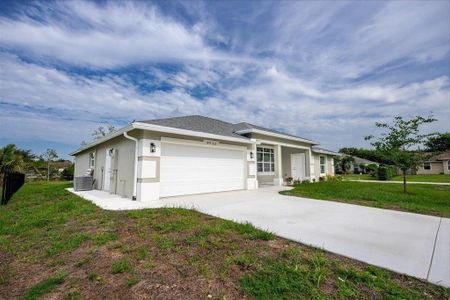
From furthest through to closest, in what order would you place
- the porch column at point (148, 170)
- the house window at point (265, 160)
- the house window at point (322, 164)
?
the house window at point (322, 164) → the house window at point (265, 160) → the porch column at point (148, 170)

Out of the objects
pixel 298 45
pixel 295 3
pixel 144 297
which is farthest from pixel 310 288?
pixel 298 45

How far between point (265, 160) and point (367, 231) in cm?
1137

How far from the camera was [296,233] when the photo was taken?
4.20 meters

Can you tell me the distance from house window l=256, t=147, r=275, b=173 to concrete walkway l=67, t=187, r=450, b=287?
8355 millimetres

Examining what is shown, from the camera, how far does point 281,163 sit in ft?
59.3

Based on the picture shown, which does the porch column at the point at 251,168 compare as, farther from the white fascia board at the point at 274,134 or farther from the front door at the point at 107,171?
the front door at the point at 107,171

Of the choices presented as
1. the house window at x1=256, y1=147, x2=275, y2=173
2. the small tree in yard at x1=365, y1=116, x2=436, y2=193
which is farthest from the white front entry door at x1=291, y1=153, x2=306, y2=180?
the small tree in yard at x1=365, y1=116, x2=436, y2=193

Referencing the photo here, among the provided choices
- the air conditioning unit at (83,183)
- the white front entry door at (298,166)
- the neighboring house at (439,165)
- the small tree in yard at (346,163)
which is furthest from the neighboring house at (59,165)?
the neighboring house at (439,165)

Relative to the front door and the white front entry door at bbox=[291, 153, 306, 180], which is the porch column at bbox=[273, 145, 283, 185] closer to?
the white front entry door at bbox=[291, 153, 306, 180]

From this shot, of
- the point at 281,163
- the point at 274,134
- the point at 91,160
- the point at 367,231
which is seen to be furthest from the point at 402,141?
the point at 91,160

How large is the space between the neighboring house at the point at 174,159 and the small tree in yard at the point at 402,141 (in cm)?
575

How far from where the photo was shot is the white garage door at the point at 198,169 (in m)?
8.78

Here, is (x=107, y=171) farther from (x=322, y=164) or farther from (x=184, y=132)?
(x=322, y=164)

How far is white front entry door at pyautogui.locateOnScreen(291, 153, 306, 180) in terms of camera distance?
17.8m
